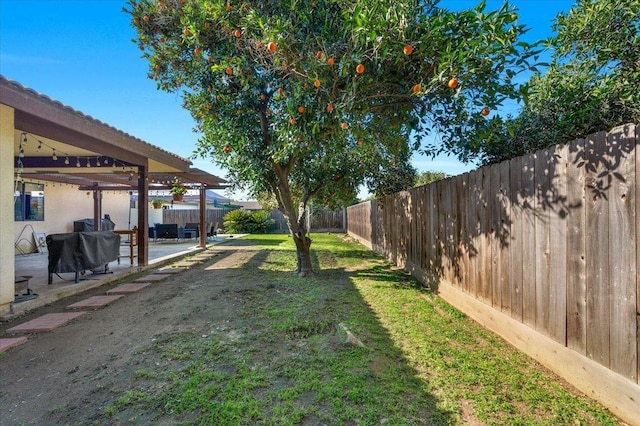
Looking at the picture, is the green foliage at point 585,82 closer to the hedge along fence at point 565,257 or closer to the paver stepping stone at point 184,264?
the hedge along fence at point 565,257

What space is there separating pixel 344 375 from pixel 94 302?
4188 mm

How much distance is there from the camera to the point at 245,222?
784 inches

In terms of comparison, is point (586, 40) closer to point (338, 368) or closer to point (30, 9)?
point (338, 368)

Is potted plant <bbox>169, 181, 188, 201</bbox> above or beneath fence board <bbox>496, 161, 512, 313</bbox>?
above

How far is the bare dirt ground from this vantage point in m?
2.25

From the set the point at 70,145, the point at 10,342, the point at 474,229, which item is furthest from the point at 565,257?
the point at 70,145

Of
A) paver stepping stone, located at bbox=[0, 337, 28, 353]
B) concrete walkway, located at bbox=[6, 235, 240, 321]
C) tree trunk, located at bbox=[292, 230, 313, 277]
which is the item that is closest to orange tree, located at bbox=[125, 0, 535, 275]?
tree trunk, located at bbox=[292, 230, 313, 277]

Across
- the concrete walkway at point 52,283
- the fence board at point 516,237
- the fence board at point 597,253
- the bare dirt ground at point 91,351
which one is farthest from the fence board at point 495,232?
the concrete walkway at point 52,283

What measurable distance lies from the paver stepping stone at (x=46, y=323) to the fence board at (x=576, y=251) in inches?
204

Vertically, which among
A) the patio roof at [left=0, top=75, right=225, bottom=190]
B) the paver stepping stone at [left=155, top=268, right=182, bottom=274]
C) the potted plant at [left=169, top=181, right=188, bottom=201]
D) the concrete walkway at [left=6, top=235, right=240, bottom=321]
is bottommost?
the paver stepping stone at [left=155, top=268, right=182, bottom=274]

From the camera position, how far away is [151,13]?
530 cm

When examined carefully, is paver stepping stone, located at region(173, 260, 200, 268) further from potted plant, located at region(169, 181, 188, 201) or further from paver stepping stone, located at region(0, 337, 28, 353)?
paver stepping stone, located at region(0, 337, 28, 353)

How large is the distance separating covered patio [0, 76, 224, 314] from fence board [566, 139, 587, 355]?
17.9 ft

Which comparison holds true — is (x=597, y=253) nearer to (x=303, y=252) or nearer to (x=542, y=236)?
(x=542, y=236)
